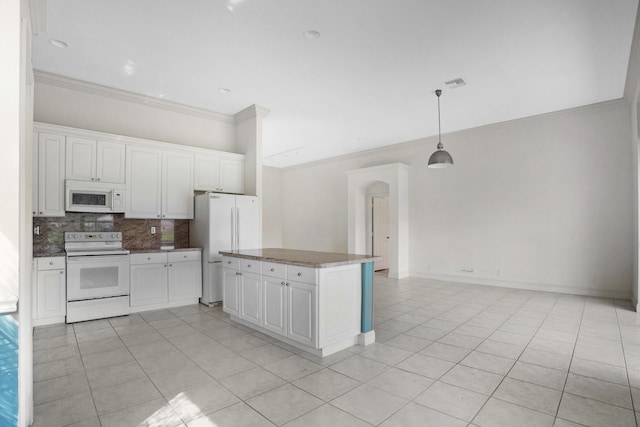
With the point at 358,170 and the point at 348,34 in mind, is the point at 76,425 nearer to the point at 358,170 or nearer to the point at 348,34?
the point at 348,34

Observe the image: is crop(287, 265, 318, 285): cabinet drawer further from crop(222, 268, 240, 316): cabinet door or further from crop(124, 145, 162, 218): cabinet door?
crop(124, 145, 162, 218): cabinet door

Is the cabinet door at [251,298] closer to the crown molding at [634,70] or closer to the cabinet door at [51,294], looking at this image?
the cabinet door at [51,294]

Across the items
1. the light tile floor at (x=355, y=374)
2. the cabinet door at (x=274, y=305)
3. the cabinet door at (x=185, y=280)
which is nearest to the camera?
the light tile floor at (x=355, y=374)

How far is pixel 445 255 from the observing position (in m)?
7.25

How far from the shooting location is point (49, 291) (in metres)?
4.11

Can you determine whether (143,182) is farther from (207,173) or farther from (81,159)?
(207,173)

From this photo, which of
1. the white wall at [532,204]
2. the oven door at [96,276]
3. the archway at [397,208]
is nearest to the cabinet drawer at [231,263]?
the oven door at [96,276]

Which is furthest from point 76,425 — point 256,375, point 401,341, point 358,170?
point 358,170

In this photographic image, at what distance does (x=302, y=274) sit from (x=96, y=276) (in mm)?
2947

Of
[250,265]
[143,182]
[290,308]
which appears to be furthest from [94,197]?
[290,308]

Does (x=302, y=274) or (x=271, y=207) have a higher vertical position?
(x=271, y=207)

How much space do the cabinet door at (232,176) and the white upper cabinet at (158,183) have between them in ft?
1.80

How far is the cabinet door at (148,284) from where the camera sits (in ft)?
15.3

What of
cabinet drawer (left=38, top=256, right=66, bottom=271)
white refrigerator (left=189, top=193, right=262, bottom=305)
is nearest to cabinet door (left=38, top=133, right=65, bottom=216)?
cabinet drawer (left=38, top=256, right=66, bottom=271)
